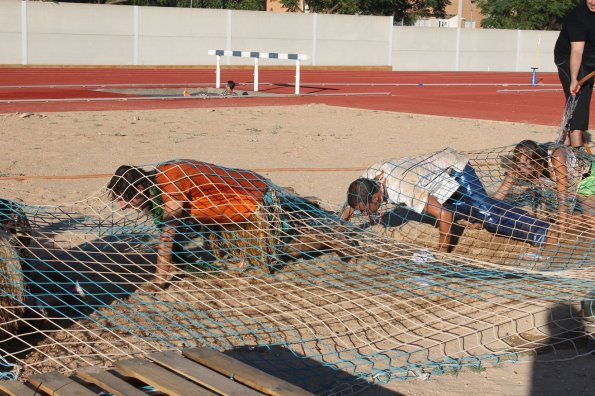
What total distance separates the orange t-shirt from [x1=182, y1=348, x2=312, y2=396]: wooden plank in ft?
7.07

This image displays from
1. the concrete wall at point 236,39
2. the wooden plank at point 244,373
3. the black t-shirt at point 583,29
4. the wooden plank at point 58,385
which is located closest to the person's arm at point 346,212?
the black t-shirt at point 583,29

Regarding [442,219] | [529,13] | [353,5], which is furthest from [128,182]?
[529,13]

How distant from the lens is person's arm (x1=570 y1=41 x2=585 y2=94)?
7.96 meters

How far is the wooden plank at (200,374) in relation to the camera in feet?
11.3

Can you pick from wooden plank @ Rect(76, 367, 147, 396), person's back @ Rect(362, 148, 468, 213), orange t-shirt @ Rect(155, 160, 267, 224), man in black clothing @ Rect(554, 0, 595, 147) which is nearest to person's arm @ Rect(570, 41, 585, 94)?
man in black clothing @ Rect(554, 0, 595, 147)

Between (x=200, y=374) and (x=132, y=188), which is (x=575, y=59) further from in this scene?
(x=200, y=374)

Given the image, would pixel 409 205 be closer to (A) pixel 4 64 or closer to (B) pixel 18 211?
(B) pixel 18 211

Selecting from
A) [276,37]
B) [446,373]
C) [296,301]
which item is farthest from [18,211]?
[276,37]

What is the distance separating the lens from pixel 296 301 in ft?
18.6

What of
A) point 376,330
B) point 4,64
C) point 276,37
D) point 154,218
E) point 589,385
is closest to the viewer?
point 589,385

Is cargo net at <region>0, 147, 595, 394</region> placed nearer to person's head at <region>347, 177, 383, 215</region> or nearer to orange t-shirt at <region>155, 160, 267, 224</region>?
orange t-shirt at <region>155, 160, 267, 224</region>

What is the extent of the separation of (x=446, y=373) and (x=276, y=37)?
32.4 m

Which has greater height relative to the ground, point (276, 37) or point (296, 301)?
point (276, 37)

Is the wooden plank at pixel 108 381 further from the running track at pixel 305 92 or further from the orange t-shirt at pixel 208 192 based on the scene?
the running track at pixel 305 92
